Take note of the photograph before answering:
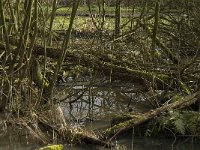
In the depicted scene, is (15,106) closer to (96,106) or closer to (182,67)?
(96,106)

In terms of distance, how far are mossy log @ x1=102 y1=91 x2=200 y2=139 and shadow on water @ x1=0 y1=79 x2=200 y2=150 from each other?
18 cm

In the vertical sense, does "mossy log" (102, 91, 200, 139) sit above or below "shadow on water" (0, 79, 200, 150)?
above

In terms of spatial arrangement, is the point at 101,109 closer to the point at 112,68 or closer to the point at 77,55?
the point at 112,68

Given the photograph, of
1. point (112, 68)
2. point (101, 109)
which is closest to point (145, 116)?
point (112, 68)

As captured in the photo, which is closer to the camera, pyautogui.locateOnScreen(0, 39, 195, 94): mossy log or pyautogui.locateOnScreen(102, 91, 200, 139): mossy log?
pyautogui.locateOnScreen(102, 91, 200, 139): mossy log

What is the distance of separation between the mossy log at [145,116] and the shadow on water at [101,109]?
18 cm

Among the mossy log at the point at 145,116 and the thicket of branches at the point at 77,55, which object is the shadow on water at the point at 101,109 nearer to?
the mossy log at the point at 145,116

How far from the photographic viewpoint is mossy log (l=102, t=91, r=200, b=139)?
7.30m

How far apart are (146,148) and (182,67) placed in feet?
7.48

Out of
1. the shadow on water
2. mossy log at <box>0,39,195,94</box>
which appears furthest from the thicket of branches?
the shadow on water

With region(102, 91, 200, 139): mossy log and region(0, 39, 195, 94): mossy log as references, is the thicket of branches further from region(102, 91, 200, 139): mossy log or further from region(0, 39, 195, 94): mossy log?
region(102, 91, 200, 139): mossy log

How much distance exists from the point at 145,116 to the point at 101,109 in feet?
6.04

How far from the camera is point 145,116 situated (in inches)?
297

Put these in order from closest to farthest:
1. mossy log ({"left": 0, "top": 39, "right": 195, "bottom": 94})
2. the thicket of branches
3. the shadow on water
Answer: the shadow on water → the thicket of branches → mossy log ({"left": 0, "top": 39, "right": 195, "bottom": 94})
